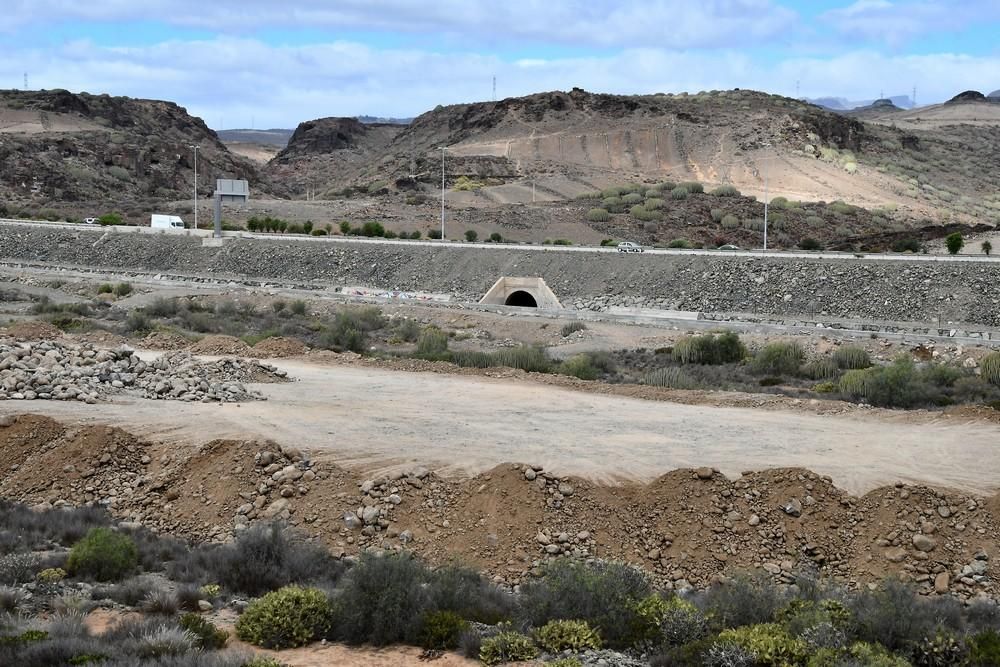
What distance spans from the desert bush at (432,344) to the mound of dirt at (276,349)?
394cm

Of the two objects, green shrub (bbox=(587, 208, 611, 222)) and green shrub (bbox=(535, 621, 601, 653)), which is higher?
green shrub (bbox=(587, 208, 611, 222))

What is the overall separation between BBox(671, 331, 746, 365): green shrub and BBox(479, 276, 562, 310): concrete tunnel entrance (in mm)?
14220

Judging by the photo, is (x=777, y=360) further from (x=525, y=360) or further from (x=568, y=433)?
(x=568, y=433)

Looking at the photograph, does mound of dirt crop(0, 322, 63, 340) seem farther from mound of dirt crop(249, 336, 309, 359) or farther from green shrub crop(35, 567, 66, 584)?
green shrub crop(35, 567, 66, 584)

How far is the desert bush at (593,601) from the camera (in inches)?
493

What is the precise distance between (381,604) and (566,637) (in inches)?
83.4

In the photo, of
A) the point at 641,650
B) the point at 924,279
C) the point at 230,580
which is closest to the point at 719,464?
the point at 641,650

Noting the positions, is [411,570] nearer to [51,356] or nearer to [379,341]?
[51,356]

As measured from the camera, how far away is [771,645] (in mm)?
11383

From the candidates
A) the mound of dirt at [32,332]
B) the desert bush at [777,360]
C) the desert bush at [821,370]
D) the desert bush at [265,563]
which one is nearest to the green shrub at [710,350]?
the desert bush at [777,360]

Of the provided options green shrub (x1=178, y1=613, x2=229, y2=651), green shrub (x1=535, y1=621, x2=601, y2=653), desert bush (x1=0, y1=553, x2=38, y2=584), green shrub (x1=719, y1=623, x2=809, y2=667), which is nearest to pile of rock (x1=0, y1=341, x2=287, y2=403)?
desert bush (x1=0, y1=553, x2=38, y2=584)

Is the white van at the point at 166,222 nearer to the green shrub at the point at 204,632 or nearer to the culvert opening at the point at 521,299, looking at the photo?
the culvert opening at the point at 521,299

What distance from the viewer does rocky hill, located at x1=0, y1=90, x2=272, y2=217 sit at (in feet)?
337

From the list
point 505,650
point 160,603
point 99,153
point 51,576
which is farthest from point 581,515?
point 99,153
